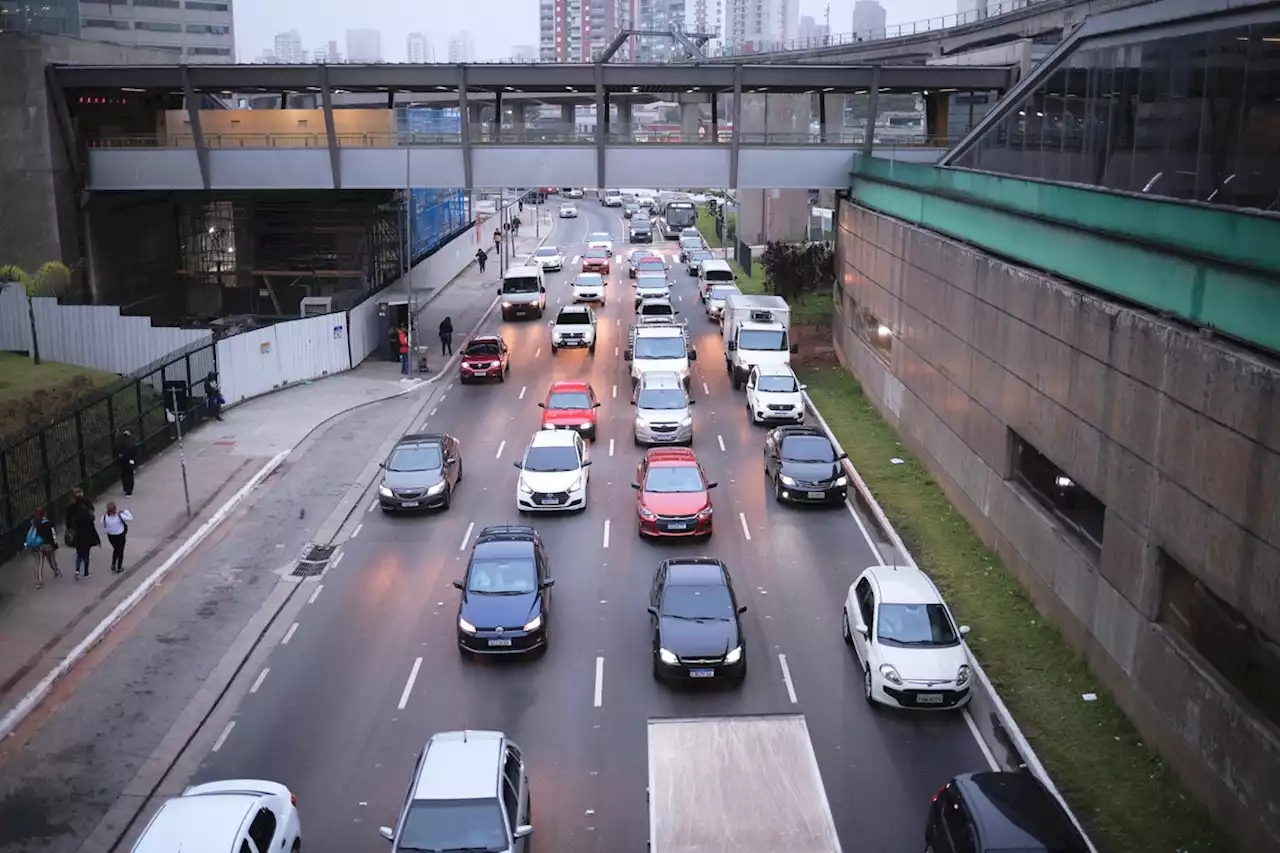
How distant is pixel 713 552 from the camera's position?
25172 mm

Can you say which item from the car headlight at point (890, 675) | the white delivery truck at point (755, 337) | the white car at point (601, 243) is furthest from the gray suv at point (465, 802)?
the white car at point (601, 243)

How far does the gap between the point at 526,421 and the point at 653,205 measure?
88.8 meters

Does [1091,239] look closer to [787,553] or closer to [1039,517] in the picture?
[1039,517]

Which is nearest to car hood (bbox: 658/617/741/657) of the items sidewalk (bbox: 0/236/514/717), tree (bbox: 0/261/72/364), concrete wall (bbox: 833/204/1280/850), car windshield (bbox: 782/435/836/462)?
concrete wall (bbox: 833/204/1280/850)

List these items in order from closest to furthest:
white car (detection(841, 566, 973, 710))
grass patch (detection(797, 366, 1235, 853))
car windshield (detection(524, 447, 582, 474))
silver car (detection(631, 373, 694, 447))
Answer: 1. grass patch (detection(797, 366, 1235, 853))
2. white car (detection(841, 566, 973, 710))
3. car windshield (detection(524, 447, 582, 474))
4. silver car (detection(631, 373, 694, 447))

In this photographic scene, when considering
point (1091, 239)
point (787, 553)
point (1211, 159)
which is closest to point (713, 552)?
point (787, 553)

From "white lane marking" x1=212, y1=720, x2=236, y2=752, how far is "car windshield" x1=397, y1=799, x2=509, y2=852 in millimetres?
5438

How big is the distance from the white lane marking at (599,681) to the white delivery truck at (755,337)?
1991cm

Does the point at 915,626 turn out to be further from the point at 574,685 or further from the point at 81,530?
the point at 81,530

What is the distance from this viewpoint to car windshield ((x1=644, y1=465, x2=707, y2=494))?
26.3 m

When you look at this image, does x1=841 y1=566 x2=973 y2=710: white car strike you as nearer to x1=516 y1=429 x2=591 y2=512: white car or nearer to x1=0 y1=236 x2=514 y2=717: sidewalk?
x1=516 y1=429 x2=591 y2=512: white car

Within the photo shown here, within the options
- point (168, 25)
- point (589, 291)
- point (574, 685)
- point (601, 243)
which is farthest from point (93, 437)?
point (168, 25)

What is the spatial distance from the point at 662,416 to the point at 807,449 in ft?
18.5

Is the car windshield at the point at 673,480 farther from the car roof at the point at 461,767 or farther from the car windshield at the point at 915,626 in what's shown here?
the car roof at the point at 461,767
